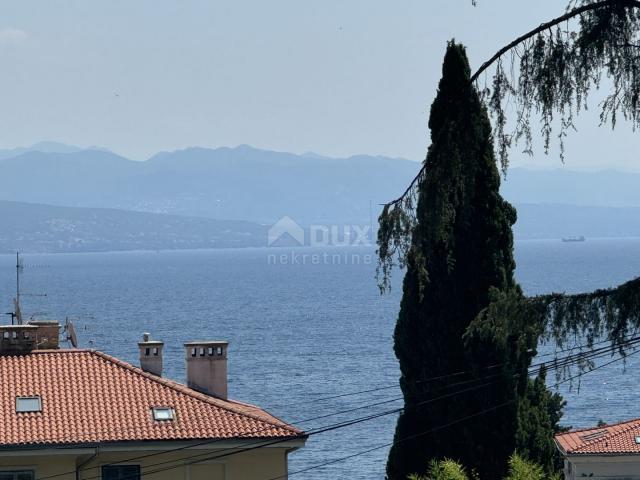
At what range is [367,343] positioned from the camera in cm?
11812

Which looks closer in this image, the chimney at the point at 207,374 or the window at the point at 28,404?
the window at the point at 28,404

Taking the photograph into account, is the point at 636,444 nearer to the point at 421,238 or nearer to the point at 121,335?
the point at 421,238

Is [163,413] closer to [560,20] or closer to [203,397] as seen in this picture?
[203,397]

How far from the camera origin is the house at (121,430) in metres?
25.4

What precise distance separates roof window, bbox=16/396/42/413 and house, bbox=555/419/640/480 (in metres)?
12.8

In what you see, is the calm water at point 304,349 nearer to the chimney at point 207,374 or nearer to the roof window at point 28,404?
the chimney at point 207,374

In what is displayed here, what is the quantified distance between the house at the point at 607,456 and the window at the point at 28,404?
12.8 m

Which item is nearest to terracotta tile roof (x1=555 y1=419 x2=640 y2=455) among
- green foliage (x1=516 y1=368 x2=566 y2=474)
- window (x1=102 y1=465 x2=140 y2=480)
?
green foliage (x1=516 y1=368 x2=566 y2=474)

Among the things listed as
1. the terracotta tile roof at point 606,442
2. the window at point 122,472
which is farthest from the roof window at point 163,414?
the terracotta tile roof at point 606,442

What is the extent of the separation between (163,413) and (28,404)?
235 cm

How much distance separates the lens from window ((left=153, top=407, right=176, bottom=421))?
2670cm

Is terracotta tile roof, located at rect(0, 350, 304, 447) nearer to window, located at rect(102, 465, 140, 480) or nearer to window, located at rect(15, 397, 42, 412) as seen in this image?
window, located at rect(15, 397, 42, 412)

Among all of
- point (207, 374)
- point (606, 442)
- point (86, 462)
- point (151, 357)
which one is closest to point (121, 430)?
point (86, 462)

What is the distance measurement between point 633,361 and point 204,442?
65.8m
